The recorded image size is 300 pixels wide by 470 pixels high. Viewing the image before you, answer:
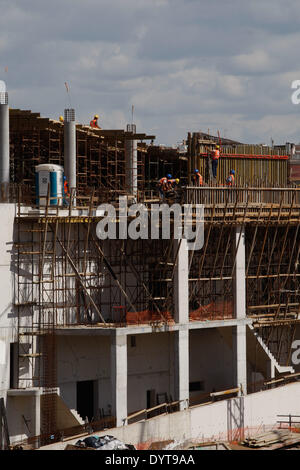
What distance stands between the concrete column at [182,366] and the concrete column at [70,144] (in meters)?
8.68

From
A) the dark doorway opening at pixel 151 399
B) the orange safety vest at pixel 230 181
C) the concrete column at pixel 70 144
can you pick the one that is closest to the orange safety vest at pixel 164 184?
the orange safety vest at pixel 230 181

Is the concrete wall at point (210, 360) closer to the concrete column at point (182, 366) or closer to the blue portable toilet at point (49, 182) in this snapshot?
the concrete column at point (182, 366)

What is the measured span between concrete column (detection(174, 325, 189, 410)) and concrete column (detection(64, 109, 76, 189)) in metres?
8.68

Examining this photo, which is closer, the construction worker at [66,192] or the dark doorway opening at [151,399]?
the construction worker at [66,192]

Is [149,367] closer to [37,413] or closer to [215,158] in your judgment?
[37,413]

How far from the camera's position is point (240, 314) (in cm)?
5747

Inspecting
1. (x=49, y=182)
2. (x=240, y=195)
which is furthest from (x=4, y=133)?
(x=240, y=195)

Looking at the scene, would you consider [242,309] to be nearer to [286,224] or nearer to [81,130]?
[286,224]

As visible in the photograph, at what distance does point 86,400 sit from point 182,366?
15.4 feet

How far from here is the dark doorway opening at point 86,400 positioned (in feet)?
180

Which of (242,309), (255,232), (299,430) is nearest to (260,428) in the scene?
(299,430)

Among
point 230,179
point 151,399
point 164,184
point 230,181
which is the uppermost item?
point 230,179

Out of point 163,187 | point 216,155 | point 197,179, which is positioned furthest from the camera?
point 216,155

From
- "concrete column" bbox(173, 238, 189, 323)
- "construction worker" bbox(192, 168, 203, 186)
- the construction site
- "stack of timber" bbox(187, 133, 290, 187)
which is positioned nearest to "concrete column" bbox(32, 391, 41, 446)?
the construction site
